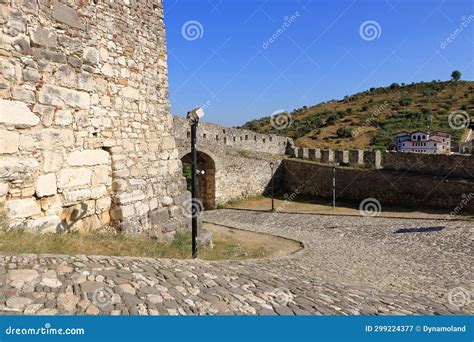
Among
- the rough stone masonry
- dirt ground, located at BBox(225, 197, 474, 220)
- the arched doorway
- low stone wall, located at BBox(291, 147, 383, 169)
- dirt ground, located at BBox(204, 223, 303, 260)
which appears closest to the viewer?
the rough stone masonry

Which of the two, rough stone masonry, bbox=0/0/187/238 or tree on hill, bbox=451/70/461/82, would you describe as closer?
rough stone masonry, bbox=0/0/187/238

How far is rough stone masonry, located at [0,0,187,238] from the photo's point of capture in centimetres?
486

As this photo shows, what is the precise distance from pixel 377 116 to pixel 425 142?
59.4 ft

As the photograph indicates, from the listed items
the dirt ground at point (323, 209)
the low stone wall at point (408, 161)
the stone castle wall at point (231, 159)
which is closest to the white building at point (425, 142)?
the low stone wall at point (408, 161)

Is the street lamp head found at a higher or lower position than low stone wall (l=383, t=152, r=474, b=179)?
higher

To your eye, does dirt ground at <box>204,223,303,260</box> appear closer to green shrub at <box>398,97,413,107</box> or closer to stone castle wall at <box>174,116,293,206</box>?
stone castle wall at <box>174,116,293,206</box>

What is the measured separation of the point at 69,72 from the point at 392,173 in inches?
710

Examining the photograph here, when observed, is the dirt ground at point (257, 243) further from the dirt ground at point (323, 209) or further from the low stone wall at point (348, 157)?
the low stone wall at point (348, 157)

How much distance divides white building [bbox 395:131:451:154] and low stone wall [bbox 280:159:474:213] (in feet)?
35.1

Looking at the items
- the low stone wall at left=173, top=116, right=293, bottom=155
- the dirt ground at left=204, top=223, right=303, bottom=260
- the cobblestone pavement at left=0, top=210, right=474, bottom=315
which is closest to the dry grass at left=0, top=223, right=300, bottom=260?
the cobblestone pavement at left=0, top=210, right=474, bottom=315

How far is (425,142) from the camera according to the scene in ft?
99.7

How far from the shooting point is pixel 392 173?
20531 mm

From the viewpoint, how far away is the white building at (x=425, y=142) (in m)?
29.9

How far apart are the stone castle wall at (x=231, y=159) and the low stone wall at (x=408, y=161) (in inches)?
145
